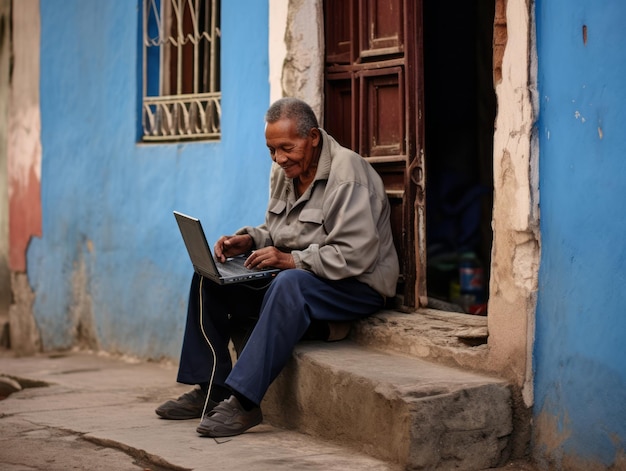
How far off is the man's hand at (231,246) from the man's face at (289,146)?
0.41 m

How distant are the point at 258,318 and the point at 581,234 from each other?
1.52 m

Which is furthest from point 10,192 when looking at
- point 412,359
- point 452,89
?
point 412,359

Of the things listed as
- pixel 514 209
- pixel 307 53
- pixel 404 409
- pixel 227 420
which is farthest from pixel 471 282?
pixel 404 409

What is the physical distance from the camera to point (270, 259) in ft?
15.6

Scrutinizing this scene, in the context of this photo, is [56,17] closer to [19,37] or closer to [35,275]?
[19,37]

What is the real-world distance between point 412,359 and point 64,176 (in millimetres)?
3817

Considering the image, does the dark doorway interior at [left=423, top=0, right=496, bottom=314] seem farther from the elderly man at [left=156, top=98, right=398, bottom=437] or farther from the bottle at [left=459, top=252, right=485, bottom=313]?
the elderly man at [left=156, top=98, right=398, bottom=437]

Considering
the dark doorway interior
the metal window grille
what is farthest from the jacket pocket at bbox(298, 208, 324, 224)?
the dark doorway interior

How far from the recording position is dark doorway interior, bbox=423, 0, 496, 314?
7.45 m

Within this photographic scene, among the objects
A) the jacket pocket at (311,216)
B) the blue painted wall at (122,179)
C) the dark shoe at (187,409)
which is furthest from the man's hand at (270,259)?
the blue painted wall at (122,179)

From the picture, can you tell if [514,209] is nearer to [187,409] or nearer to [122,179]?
[187,409]

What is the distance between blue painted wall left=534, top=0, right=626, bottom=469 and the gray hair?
3.84 ft

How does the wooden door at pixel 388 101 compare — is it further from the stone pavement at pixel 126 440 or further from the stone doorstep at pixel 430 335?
the stone pavement at pixel 126 440

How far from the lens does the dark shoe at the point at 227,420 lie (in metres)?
4.53
